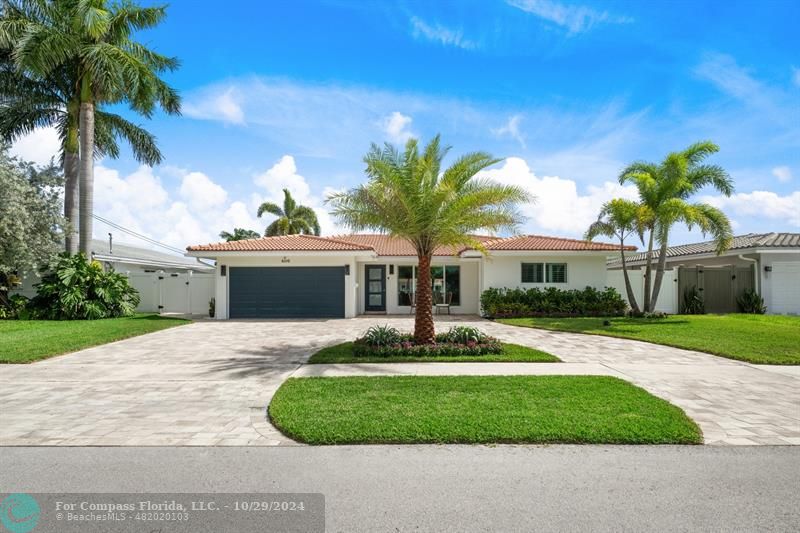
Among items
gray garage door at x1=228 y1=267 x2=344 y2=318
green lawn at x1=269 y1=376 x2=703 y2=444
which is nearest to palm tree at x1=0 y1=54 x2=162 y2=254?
gray garage door at x1=228 y1=267 x2=344 y2=318

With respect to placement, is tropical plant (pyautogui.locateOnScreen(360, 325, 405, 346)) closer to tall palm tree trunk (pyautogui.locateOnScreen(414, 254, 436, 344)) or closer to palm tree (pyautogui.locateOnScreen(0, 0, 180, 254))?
tall palm tree trunk (pyautogui.locateOnScreen(414, 254, 436, 344))

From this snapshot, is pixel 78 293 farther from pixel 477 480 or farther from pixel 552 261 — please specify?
pixel 552 261

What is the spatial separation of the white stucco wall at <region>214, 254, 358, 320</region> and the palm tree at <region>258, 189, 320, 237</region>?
17118 mm

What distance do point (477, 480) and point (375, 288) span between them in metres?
17.2

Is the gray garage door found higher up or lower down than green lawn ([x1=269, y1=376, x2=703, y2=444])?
higher up

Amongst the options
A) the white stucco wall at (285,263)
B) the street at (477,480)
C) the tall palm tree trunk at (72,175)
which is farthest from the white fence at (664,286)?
the tall palm tree trunk at (72,175)

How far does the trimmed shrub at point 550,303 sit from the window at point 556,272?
0.73 meters

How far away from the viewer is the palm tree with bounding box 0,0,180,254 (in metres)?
16.1

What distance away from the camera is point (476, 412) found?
5.38 metres

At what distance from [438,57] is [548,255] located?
10389 mm

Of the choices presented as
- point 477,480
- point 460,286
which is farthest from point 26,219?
point 477,480

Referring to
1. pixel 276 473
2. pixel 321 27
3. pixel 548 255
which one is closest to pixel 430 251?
pixel 321 27

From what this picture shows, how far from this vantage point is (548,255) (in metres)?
19.0

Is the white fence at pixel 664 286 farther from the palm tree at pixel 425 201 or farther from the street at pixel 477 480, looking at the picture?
the street at pixel 477 480
